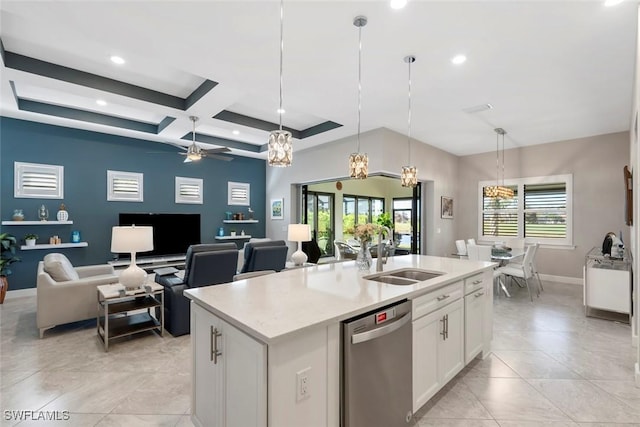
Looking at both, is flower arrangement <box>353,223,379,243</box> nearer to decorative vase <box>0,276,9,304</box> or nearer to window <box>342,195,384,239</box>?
decorative vase <box>0,276,9,304</box>

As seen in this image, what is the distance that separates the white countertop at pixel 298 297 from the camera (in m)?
1.45

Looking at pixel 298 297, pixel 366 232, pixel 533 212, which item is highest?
pixel 533 212

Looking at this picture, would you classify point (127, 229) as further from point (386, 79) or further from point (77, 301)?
point (386, 79)

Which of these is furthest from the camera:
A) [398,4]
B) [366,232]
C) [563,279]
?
[563,279]

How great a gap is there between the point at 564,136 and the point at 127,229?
8.00 m

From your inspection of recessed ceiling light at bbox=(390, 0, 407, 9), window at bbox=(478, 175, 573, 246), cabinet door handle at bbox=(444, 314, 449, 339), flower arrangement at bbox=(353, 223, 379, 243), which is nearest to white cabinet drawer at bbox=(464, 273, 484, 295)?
cabinet door handle at bbox=(444, 314, 449, 339)

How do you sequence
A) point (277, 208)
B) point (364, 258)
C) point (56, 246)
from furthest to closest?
1. point (277, 208)
2. point (56, 246)
3. point (364, 258)

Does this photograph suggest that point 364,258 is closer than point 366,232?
No

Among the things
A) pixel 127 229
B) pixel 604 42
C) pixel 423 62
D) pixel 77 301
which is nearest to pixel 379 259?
pixel 423 62

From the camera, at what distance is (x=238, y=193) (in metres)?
8.11

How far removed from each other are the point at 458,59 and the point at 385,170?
2.63 meters

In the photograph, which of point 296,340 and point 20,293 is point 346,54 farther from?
point 20,293

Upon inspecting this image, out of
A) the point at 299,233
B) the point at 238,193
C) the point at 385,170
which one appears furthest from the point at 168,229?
the point at 385,170

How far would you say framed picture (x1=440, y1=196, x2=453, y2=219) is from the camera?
7.40 meters
